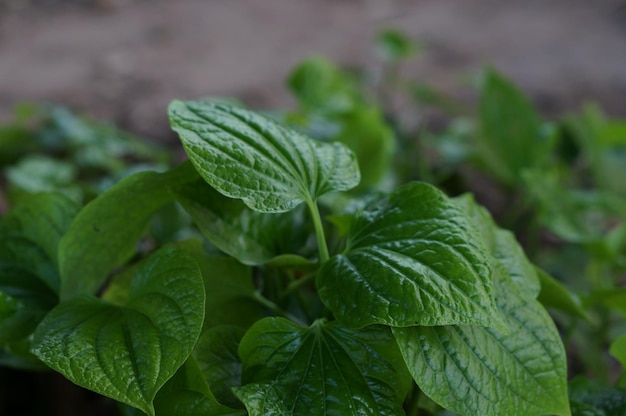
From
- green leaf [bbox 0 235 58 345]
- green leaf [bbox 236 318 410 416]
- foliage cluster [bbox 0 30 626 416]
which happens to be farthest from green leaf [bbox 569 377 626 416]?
green leaf [bbox 0 235 58 345]

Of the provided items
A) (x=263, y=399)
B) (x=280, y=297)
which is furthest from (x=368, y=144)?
(x=263, y=399)

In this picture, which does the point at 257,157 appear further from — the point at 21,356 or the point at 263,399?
the point at 21,356

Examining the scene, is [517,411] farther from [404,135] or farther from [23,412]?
[404,135]

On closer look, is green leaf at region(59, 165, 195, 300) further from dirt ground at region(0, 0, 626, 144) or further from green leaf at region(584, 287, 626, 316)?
dirt ground at region(0, 0, 626, 144)

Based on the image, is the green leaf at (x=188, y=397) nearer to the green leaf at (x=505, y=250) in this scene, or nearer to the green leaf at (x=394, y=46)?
the green leaf at (x=505, y=250)

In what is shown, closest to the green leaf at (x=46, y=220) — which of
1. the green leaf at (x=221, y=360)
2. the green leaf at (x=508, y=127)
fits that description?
the green leaf at (x=221, y=360)

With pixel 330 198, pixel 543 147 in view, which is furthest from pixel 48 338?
pixel 543 147
